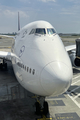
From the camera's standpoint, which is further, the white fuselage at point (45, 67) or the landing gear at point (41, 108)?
the landing gear at point (41, 108)

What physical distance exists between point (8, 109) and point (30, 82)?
4.31 meters

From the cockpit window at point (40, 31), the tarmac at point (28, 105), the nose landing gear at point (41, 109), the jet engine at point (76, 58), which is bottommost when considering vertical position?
the tarmac at point (28, 105)

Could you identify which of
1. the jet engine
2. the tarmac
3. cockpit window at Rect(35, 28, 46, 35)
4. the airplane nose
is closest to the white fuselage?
the airplane nose

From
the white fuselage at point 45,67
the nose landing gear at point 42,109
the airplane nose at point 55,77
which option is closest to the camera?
the airplane nose at point 55,77

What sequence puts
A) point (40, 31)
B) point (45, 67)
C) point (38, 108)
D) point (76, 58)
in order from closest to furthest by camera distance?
point (45, 67), point (38, 108), point (40, 31), point (76, 58)

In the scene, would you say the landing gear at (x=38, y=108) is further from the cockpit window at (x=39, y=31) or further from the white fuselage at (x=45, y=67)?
the cockpit window at (x=39, y=31)

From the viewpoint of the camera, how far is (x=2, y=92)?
14.7 m

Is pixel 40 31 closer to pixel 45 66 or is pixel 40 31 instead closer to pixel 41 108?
pixel 45 66

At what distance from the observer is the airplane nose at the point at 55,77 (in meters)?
7.27

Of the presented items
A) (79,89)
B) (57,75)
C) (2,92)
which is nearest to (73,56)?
(79,89)

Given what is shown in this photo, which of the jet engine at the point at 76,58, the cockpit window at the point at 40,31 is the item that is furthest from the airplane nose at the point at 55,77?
the jet engine at the point at 76,58

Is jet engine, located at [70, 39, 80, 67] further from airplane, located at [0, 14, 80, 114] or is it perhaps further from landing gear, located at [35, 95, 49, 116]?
landing gear, located at [35, 95, 49, 116]

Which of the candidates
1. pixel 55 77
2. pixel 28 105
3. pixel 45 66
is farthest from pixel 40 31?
pixel 28 105

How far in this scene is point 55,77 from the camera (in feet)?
23.8
